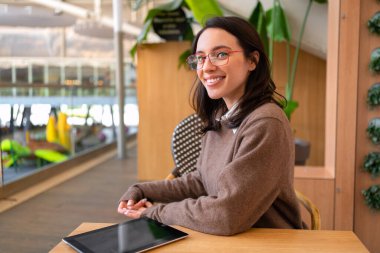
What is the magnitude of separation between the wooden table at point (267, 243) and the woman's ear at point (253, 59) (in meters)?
0.53

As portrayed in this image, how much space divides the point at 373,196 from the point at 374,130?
422 millimetres

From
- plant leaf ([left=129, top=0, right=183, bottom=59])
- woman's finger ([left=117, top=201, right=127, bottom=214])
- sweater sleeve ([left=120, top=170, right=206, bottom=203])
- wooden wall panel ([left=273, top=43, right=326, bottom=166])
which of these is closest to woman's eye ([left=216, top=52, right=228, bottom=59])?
sweater sleeve ([left=120, top=170, right=206, bottom=203])

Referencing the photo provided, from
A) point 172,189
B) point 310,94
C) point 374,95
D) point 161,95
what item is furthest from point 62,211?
point 310,94

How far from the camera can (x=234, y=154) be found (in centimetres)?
122

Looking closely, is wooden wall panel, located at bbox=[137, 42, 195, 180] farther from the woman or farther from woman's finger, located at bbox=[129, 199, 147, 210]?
woman's finger, located at bbox=[129, 199, 147, 210]

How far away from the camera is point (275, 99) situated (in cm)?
136

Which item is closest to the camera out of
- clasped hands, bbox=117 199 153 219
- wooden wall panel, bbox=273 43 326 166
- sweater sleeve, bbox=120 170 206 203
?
clasped hands, bbox=117 199 153 219

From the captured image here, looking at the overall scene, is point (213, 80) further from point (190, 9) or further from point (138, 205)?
point (190, 9)

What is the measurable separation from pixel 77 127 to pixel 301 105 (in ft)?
10.8

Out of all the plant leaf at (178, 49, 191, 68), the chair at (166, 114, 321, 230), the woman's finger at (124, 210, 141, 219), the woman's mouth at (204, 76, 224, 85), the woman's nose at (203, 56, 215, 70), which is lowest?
the woman's finger at (124, 210, 141, 219)

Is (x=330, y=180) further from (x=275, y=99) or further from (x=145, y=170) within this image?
(x=145, y=170)

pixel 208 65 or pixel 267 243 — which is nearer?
pixel 267 243

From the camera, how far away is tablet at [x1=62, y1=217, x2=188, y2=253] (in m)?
0.96

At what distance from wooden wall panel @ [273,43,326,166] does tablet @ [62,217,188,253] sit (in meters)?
4.55
